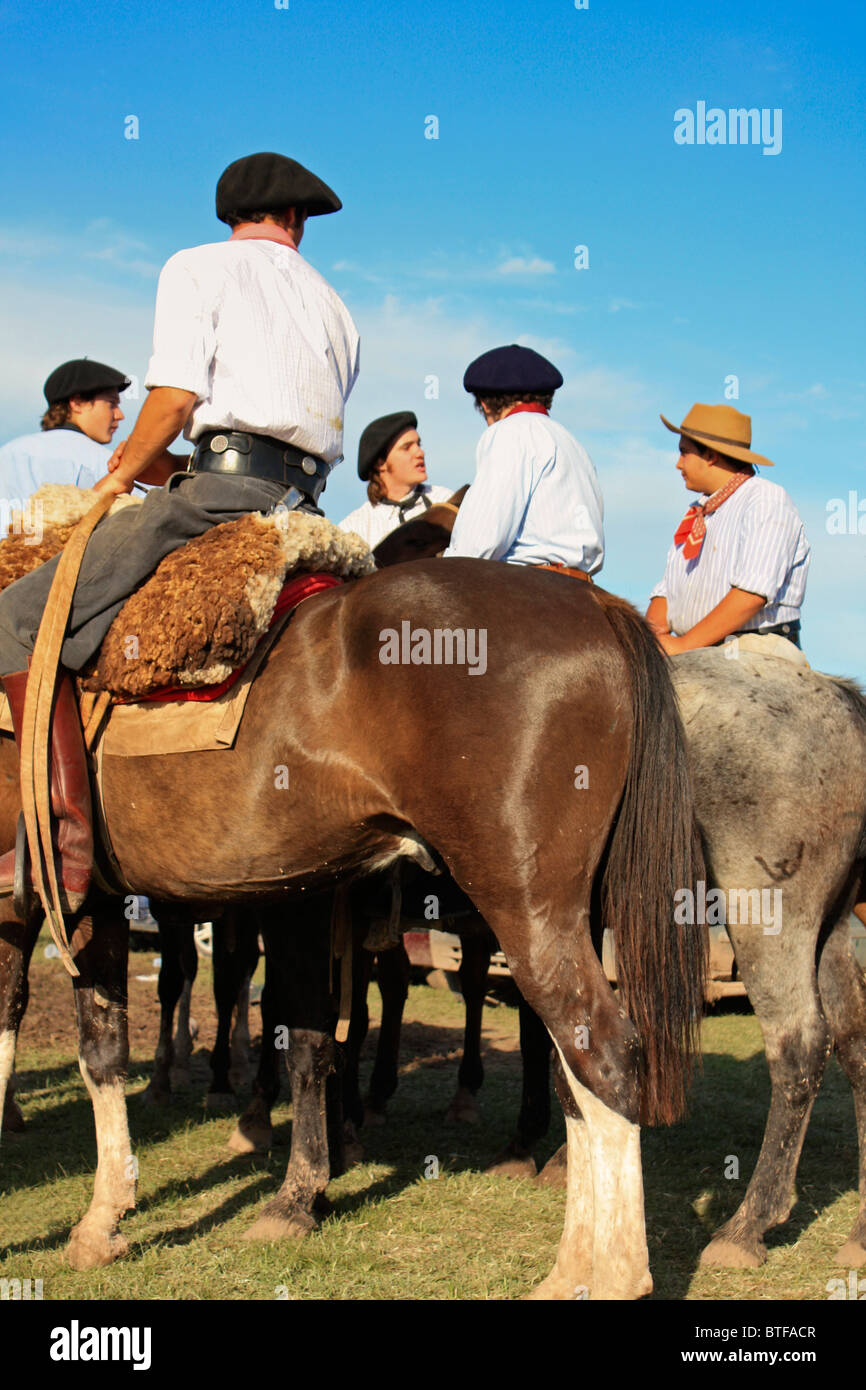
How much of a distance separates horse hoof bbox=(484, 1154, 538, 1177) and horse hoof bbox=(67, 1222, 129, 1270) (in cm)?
193

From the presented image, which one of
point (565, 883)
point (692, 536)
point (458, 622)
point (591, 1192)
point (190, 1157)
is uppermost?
point (692, 536)

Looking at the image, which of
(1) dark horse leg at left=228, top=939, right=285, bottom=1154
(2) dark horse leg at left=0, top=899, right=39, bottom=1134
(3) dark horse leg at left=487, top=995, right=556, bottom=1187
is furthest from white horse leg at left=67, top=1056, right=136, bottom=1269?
(3) dark horse leg at left=487, top=995, right=556, bottom=1187

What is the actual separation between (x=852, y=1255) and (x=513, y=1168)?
5.69 feet

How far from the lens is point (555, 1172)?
5.34 metres

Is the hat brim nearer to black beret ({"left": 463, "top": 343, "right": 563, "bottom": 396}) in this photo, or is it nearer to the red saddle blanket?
black beret ({"left": 463, "top": 343, "right": 563, "bottom": 396})

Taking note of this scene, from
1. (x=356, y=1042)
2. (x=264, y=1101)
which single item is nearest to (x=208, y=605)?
(x=264, y=1101)

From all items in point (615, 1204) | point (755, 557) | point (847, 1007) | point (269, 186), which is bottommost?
point (615, 1204)

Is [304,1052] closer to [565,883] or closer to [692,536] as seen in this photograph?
[565,883]

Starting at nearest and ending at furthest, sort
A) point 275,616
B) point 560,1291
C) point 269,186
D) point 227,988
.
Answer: point 560,1291, point 275,616, point 269,186, point 227,988

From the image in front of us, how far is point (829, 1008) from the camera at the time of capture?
4.61 metres

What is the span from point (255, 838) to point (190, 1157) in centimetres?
269

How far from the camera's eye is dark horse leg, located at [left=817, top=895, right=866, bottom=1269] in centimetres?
454

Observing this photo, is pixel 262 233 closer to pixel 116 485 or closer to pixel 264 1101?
pixel 116 485
